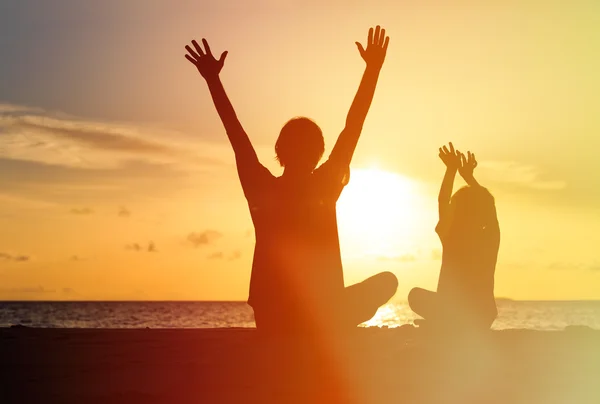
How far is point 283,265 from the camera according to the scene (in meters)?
6.16

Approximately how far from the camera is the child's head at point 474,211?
8711mm

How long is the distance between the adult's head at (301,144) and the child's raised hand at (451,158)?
10.3 feet

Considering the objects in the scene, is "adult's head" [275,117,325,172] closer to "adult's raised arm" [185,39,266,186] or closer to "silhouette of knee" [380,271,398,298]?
"adult's raised arm" [185,39,266,186]

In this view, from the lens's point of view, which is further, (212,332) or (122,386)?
(212,332)

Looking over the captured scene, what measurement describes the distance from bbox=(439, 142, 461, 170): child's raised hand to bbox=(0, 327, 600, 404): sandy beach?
6.58 ft

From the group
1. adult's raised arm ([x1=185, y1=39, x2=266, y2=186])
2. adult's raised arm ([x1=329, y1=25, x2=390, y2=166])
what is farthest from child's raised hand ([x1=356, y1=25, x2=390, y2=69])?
adult's raised arm ([x1=185, y1=39, x2=266, y2=186])

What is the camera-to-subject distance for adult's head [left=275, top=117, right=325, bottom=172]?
20.1 ft

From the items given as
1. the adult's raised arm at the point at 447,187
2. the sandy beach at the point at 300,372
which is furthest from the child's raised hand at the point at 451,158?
the sandy beach at the point at 300,372

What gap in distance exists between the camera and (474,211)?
872cm

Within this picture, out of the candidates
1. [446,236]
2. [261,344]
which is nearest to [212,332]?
[446,236]

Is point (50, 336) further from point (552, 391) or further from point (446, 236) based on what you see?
point (552, 391)

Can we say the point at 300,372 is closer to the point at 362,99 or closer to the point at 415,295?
the point at 362,99

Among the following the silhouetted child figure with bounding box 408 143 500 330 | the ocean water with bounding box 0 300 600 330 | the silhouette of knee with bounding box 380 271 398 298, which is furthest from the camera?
the ocean water with bounding box 0 300 600 330

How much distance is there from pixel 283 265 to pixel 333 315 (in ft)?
1.83
